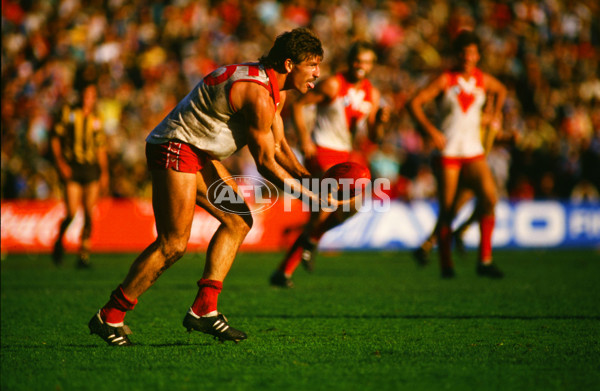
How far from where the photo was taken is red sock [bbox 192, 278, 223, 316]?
5.41 metres

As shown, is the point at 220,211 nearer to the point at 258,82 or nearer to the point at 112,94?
the point at 258,82

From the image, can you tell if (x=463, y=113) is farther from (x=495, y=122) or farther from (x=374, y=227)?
(x=374, y=227)

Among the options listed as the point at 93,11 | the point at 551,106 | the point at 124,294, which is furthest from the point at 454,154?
the point at 93,11

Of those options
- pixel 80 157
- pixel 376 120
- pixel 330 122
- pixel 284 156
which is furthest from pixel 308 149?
→ pixel 80 157

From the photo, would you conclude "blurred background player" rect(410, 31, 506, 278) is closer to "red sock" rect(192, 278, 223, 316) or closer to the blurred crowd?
"red sock" rect(192, 278, 223, 316)

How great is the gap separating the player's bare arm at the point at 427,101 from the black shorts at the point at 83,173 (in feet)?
16.7

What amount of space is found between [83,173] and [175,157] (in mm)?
7064

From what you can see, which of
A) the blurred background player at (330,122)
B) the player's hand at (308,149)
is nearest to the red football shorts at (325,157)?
the blurred background player at (330,122)

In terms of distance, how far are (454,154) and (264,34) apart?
12575mm

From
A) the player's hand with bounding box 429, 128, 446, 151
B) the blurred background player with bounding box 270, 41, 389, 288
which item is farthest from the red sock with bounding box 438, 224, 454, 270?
the blurred background player with bounding box 270, 41, 389, 288

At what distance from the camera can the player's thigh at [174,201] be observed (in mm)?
5227

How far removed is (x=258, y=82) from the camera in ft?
16.7

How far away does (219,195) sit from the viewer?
5625 millimetres

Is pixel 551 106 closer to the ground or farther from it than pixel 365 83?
closer to the ground
